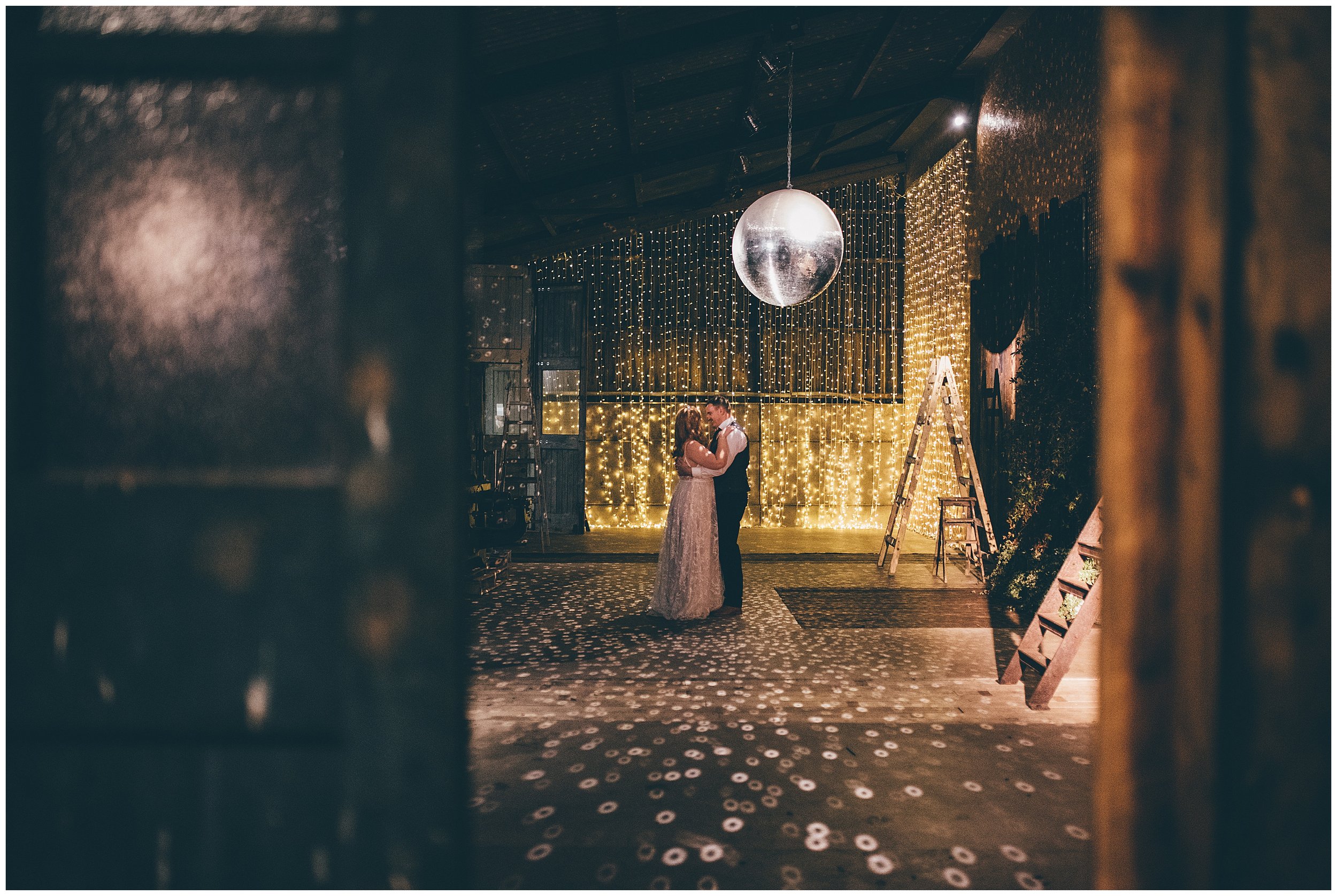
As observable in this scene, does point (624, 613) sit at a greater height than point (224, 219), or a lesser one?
lesser

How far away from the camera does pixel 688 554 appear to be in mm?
4762

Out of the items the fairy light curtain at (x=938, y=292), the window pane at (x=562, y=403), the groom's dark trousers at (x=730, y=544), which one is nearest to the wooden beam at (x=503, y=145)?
the window pane at (x=562, y=403)

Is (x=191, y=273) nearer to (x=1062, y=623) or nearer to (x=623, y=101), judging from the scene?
(x=1062, y=623)

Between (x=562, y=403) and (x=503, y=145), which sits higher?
(x=503, y=145)

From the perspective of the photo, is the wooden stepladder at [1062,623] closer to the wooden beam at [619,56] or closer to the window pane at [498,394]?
the wooden beam at [619,56]

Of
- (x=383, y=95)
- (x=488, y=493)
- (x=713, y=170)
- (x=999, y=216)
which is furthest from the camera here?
(x=713, y=170)

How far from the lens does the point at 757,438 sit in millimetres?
9164

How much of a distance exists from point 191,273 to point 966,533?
6476 millimetres

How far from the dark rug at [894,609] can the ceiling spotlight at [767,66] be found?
3.77m

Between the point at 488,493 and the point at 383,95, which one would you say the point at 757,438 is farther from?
the point at 383,95

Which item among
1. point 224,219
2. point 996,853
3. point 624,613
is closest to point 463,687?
point 224,219

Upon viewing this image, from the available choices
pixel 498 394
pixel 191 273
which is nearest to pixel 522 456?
pixel 498 394

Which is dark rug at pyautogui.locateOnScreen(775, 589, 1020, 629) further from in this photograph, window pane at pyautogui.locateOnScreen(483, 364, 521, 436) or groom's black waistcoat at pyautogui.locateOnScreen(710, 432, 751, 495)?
window pane at pyautogui.locateOnScreen(483, 364, 521, 436)

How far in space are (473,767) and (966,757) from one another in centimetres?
180
